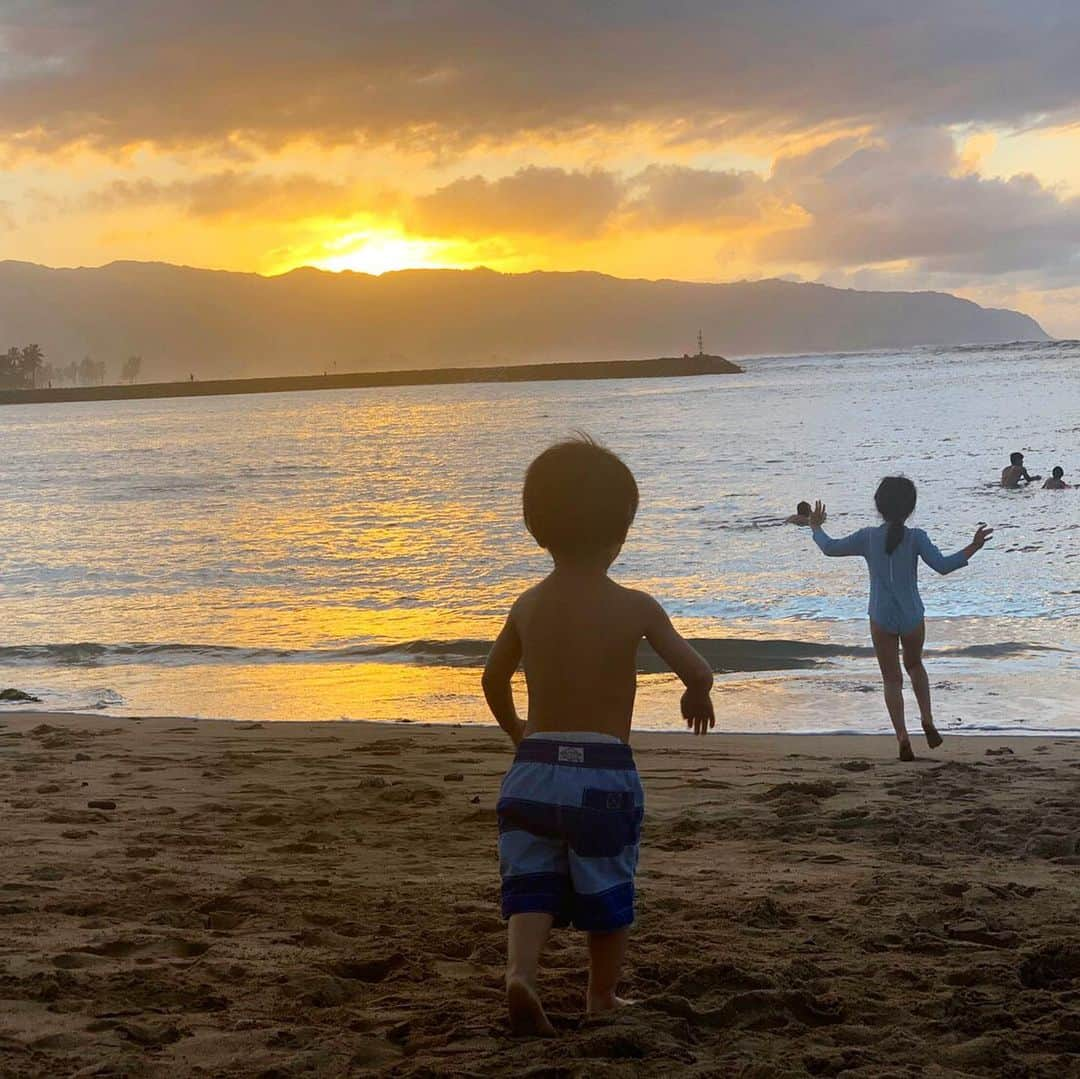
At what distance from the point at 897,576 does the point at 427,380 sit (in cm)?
19054

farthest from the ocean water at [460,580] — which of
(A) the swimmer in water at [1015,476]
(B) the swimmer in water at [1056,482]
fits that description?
(A) the swimmer in water at [1015,476]

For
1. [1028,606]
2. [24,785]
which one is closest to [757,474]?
[1028,606]

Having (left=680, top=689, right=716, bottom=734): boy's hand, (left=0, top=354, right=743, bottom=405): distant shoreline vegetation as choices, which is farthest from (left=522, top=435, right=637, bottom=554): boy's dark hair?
(left=0, top=354, right=743, bottom=405): distant shoreline vegetation

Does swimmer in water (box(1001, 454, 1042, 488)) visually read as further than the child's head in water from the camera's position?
Yes

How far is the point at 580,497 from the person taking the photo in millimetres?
3359

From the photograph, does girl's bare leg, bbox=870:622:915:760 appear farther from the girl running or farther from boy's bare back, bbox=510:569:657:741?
boy's bare back, bbox=510:569:657:741

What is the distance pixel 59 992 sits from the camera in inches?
139

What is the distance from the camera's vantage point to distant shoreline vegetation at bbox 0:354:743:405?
164875mm

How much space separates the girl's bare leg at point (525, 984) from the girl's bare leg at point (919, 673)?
4744 millimetres

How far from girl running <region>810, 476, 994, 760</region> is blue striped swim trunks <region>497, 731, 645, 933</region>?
14.4ft

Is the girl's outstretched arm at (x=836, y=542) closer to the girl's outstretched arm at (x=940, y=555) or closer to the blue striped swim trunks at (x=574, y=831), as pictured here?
the girl's outstretched arm at (x=940, y=555)

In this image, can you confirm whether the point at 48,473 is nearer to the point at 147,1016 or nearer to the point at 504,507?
the point at 504,507

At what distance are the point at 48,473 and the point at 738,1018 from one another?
4368cm

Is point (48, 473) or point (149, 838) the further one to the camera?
point (48, 473)
